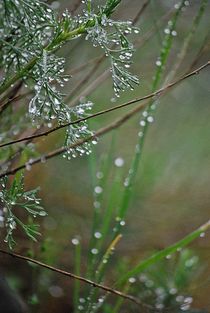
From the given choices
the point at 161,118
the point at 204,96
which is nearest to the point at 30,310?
the point at 161,118

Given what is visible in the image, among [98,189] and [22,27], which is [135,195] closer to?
[98,189]

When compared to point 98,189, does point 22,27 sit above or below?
below

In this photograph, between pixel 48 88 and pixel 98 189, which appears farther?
pixel 98 189

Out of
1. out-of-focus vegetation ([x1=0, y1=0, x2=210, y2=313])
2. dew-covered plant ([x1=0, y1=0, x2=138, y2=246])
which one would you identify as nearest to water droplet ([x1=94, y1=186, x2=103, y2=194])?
out-of-focus vegetation ([x1=0, y1=0, x2=210, y2=313])

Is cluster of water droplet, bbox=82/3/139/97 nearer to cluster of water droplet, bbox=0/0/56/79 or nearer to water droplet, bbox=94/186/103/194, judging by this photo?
cluster of water droplet, bbox=0/0/56/79

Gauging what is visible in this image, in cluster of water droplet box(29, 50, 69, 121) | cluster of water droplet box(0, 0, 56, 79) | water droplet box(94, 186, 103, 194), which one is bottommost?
cluster of water droplet box(29, 50, 69, 121)

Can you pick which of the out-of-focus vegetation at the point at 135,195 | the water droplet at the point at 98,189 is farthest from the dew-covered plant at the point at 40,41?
the water droplet at the point at 98,189

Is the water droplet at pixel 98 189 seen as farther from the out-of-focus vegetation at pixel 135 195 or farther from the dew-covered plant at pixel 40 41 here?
the dew-covered plant at pixel 40 41

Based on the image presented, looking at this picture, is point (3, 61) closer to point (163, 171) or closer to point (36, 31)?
point (36, 31)

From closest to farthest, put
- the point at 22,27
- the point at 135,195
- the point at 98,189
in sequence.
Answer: the point at 22,27 → the point at 98,189 → the point at 135,195

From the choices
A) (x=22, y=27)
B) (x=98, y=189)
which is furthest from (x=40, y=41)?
(x=98, y=189)
